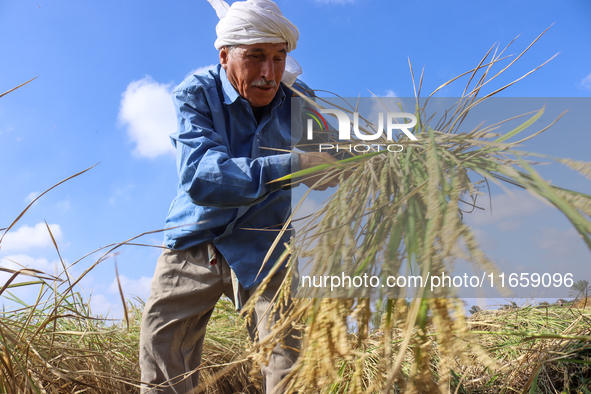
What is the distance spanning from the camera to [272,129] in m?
1.84

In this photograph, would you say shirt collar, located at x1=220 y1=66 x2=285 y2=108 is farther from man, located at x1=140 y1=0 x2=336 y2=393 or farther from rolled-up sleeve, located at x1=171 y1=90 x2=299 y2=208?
rolled-up sleeve, located at x1=171 y1=90 x2=299 y2=208

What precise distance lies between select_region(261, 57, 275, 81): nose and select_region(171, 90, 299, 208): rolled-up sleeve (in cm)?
37

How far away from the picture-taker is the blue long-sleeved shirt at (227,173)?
1287 millimetres

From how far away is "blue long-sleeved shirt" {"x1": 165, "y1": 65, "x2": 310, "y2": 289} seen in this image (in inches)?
50.7

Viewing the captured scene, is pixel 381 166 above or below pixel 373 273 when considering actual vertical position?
above

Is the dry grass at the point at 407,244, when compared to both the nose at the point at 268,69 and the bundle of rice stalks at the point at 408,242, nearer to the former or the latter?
the bundle of rice stalks at the point at 408,242

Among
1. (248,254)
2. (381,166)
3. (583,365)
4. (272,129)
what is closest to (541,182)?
(381,166)

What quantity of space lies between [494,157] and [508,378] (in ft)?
2.79

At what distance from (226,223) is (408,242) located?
1.09 metres

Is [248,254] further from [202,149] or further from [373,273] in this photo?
[373,273]

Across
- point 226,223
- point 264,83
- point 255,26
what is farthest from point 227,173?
point 255,26

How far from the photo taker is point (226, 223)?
5.45ft

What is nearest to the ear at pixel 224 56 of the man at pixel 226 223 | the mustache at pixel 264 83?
the man at pixel 226 223

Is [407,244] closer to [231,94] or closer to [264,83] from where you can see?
[264,83]
